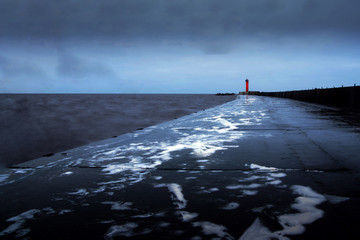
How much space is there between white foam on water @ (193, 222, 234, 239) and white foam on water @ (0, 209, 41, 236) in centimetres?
76

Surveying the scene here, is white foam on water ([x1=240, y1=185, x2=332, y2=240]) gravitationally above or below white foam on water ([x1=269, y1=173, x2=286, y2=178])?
below

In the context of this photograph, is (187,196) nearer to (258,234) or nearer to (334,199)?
(258,234)

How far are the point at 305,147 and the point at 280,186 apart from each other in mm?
1435

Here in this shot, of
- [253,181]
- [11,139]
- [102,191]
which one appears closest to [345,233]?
[253,181]

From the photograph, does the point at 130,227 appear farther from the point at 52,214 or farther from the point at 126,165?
the point at 126,165

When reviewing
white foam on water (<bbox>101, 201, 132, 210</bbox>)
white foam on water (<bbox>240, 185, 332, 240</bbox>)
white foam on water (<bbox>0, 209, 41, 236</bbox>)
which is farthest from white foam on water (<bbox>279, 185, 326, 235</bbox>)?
white foam on water (<bbox>0, 209, 41, 236</bbox>)

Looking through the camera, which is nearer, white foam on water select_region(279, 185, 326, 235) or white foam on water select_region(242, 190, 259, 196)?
white foam on water select_region(279, 185, 326, 235)

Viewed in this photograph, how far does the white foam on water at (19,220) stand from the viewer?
124cm

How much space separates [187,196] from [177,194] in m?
0.07

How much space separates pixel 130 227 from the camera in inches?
49.5

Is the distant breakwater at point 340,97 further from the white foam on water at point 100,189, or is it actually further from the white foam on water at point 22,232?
the white foam on water at point 22,232

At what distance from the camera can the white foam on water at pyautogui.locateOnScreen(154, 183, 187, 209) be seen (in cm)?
148

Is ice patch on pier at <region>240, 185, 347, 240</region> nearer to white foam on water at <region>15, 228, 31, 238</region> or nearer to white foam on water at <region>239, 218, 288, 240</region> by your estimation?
white foam on water at <region>239, 218, 288, 240</region>

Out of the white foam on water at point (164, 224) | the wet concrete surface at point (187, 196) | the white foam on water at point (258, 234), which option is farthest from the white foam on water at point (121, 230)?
the white foam on water at point (258, 234)
